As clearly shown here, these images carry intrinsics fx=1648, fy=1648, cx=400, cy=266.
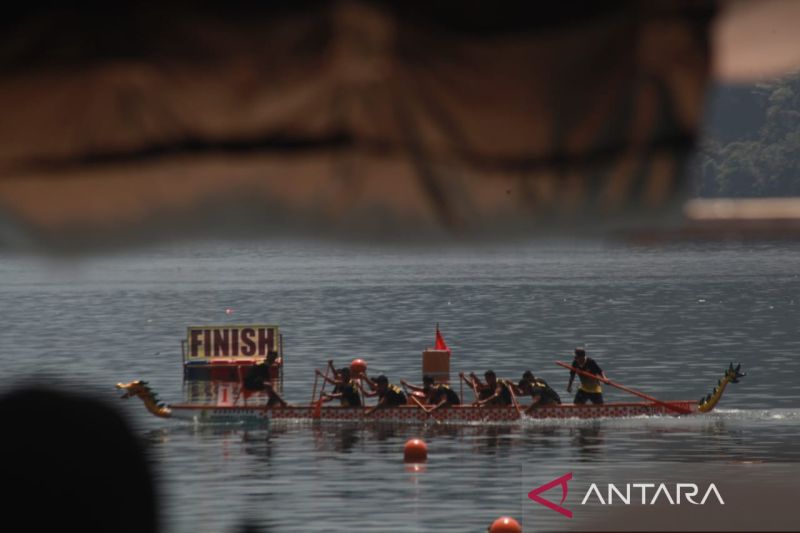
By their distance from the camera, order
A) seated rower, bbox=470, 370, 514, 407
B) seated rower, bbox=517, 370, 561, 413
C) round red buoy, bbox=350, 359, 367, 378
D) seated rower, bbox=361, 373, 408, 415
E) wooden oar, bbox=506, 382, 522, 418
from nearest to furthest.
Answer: seated rower, bbox=517, 370, 561, 413
wooden oar, bbox=506, 382, 522, 418
seated rower, bbox=361, 373, 408, 415
seated rower, bbox=470, 370, 514, 407
round red buoy, bbox=350, 359, 367, 378

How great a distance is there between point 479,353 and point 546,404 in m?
47.4

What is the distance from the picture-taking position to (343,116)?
601 cm

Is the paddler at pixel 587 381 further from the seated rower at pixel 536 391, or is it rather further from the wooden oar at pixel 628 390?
the seated rower at pixel 536 391

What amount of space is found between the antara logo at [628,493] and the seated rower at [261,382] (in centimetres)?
708

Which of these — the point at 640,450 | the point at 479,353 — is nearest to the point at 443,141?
the point at 640,450

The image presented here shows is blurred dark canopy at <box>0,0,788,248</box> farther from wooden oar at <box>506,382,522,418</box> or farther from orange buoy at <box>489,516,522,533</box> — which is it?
wooden oar at <box>506,382,522,418</box>

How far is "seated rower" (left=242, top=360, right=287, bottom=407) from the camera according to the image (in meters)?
40.3

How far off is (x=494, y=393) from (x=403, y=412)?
7.92 feet

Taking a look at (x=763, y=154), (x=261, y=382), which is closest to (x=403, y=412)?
(x=261, y=382)

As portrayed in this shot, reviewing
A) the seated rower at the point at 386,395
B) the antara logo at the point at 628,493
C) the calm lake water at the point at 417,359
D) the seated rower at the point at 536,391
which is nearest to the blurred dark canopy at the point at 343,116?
the calm lake water at the point at 417,359

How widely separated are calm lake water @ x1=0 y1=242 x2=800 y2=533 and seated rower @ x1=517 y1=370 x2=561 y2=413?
6.03ft

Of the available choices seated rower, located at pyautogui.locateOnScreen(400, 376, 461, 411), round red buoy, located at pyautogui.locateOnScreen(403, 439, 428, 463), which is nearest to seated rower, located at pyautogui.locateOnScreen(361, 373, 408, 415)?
seated rower, located at pyautogui.locateOnScreen(400, 376, 461, 411)

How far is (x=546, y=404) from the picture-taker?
41.1 meters

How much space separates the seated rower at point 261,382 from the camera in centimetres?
4031
